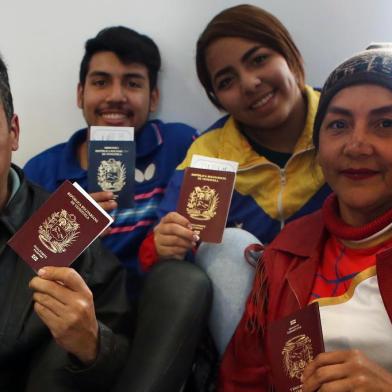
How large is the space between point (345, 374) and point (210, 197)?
1.76 feet

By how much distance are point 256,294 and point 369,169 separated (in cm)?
37

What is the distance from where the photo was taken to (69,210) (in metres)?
1.02

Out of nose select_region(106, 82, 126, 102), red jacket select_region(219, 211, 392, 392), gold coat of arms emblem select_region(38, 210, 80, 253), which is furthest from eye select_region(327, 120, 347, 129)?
nose select_region(106, 82, 126, 102)

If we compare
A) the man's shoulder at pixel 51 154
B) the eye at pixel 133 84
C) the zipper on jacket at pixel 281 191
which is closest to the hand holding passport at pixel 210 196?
the zipper on jacket at pixel 281 191

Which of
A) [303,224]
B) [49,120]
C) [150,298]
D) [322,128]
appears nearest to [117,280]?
[150,298]

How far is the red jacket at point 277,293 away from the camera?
1.06m

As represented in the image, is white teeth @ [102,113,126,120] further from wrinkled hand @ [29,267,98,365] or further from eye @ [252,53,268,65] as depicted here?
wrinkled hand @ [29,267,98,365]

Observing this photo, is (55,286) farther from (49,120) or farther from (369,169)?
(49,120)

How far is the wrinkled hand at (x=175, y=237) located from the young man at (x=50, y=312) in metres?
0.13

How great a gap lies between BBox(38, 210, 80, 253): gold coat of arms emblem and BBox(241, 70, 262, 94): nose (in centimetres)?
66

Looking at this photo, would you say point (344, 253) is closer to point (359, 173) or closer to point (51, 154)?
point (359, 173)

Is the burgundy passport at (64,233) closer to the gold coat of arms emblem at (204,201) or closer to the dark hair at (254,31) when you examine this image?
the gold coat of arms emblem at (204,201)

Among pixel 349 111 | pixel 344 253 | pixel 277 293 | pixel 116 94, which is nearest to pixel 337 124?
pixel 349 111

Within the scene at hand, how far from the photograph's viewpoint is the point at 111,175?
4.68 feet
